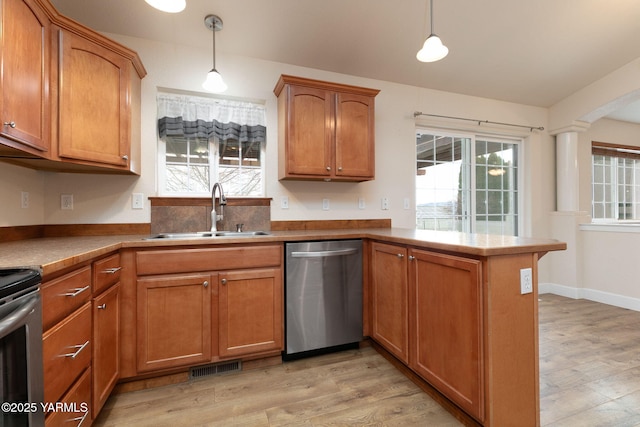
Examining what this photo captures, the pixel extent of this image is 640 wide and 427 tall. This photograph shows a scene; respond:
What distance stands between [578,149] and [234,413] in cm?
506

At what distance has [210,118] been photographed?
8.30ft

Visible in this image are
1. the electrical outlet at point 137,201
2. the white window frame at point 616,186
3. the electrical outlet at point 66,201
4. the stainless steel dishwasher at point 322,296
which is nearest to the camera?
the stainless steel dishwasher at point 322,296

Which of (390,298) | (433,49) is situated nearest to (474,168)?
(433,49)

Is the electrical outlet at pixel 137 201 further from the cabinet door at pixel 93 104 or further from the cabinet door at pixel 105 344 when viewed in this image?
the cabinet door at pixel 105 344

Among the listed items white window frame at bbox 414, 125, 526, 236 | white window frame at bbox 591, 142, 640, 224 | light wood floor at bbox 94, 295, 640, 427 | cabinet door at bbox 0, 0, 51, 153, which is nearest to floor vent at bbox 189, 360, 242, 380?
light wood floor at bbox 94, 295, 640, 427

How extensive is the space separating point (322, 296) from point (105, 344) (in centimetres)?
129

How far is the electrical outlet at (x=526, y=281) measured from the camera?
136cm

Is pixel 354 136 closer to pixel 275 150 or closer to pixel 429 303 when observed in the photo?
pixel 275 150

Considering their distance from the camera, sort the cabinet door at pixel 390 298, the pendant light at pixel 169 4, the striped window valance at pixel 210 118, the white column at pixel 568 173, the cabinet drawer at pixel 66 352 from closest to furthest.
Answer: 1. the cabinet drawer at pixel 66 352
2. the pendant light at pixel 169 4
3. the cabinet door at pixel 390 298
4. the striped window valance at pixel 210 118
5. the white column at pixel 568 173

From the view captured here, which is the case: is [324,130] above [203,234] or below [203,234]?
above

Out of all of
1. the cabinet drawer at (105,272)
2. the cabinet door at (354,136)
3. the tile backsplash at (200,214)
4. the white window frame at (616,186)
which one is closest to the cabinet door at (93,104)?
the tile backsplash at (200,214)

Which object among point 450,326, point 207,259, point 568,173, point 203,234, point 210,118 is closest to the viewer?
point 450,326

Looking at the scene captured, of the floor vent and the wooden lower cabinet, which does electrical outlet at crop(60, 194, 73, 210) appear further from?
the wooden lower cabinet

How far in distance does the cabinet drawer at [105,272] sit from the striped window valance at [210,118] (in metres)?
1.23
